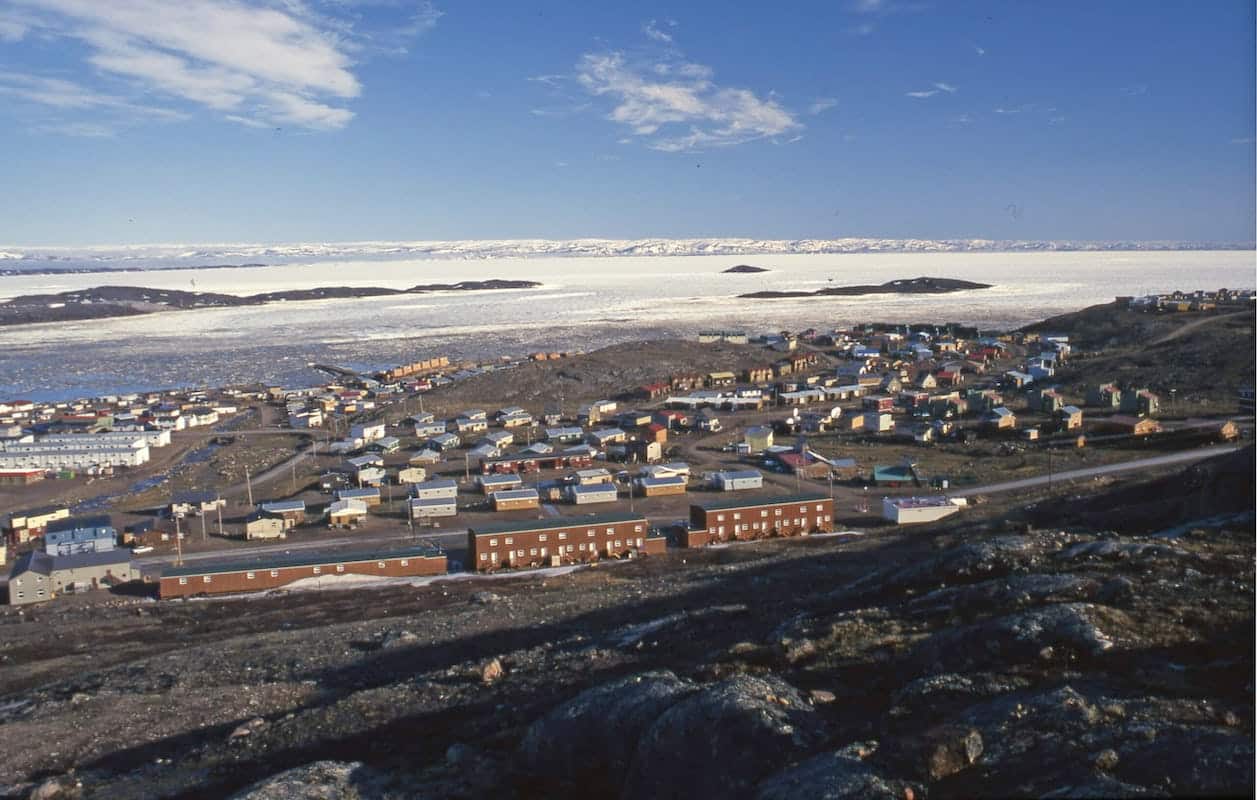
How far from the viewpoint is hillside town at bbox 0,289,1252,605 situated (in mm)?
15328

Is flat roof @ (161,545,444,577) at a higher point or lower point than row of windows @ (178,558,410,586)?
higher

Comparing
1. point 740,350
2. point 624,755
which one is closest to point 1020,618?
point 624,755

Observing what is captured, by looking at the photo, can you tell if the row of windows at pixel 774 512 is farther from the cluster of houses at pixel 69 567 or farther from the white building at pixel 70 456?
the white building at pixel 70 456

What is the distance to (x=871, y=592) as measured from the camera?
8.87 metres

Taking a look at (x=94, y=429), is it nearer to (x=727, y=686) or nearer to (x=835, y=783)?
(x=727, y=686)

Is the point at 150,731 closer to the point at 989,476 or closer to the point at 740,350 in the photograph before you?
the point at 989,476

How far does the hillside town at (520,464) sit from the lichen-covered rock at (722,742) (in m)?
9.84

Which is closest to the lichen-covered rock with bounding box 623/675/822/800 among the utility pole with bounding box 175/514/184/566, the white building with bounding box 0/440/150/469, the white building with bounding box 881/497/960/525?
the white building with bounding box 881/497/960/525

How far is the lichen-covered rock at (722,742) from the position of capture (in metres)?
4.82

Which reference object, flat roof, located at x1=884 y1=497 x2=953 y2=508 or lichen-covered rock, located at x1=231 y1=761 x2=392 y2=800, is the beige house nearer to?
flat roof, located at x1=884 y1=497 x2=953 y2=508

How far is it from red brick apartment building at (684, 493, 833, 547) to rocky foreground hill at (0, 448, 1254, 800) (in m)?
3.57

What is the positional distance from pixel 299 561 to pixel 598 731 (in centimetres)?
998

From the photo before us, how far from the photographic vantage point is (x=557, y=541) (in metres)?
15.2

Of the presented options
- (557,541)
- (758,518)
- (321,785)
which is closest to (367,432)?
(557,541)
